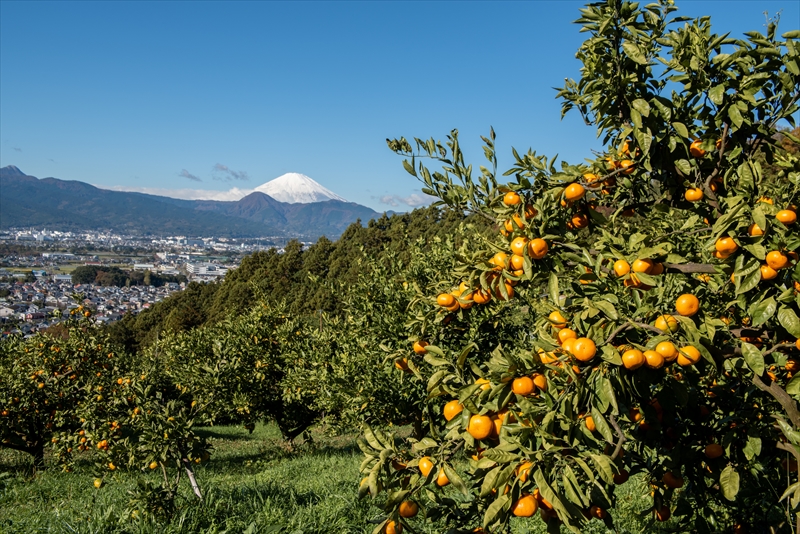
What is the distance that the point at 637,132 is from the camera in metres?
2.07

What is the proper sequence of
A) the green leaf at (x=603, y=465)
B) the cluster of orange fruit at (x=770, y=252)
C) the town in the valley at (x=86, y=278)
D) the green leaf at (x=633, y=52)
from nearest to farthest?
the green leaf at (x=603, y=465), the cluster of orange fruit at (x=770, y=252), the green leaf at (x=633, y=52), the town in the valley at (x=86, y=278)

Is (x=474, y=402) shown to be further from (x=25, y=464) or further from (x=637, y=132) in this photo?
(x=25, y=464)

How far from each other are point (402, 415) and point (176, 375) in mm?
7244

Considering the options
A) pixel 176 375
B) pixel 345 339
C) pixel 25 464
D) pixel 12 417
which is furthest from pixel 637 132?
pixel 176 375

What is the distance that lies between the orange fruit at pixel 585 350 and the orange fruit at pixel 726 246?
2.04ft

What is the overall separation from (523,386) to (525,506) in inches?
14.7

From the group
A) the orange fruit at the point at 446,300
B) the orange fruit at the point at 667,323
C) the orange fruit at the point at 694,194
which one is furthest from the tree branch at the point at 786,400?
the orange fruit at the point at 446,300

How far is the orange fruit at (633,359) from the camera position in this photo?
1.59 m

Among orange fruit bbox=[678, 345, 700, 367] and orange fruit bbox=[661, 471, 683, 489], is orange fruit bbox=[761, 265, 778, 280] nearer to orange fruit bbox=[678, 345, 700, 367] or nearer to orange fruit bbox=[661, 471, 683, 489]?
orange fruit bbox=[678, 345, 700, 367]

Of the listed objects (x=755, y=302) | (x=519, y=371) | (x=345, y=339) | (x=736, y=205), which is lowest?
(x=345, y=339)

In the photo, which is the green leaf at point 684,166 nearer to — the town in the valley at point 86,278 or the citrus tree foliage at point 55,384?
the town in the valley at point 86,278

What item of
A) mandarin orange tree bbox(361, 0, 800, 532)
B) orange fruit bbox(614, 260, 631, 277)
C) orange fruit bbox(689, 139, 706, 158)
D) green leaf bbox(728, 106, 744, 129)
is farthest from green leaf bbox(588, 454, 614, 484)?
orange fruit bbox(689, 139, 706, 158)

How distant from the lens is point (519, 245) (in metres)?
1.98

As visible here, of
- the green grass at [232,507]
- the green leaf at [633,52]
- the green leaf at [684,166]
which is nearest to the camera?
the green leaf at [633,52]
